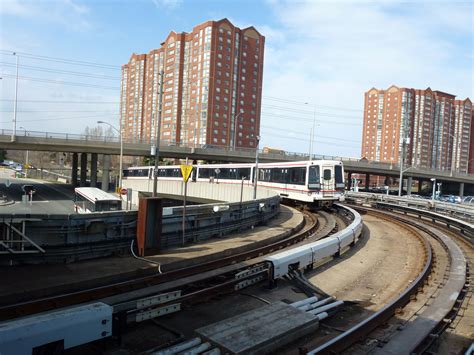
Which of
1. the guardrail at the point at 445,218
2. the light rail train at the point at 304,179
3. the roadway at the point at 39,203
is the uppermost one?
the light rail train at the point at 304,179

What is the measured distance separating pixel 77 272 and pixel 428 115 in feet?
456

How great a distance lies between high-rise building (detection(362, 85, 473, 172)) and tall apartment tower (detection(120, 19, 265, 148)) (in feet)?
144

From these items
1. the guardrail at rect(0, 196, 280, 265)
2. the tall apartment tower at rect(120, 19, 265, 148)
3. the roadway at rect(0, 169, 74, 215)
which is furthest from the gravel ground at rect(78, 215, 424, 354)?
the tall apartment tower at rect(120, 19, 265, 148)

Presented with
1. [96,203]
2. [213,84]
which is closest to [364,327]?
[96,203]

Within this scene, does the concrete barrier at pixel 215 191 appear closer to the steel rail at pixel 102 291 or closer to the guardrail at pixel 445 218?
the guardrail at pixel 445 218

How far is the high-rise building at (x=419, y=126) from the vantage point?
4983 inches

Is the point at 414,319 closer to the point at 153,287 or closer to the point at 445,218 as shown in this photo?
the point at 153,287

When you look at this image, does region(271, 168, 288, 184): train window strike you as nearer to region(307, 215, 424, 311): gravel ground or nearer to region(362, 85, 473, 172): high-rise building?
region(307, 215, 424, 311): gravel ground

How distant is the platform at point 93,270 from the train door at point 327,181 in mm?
12830

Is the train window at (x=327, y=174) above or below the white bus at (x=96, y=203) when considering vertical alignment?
above

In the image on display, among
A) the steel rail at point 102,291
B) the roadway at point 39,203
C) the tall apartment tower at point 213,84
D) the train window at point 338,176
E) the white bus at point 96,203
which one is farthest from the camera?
the tall apartment tower at point 213,84

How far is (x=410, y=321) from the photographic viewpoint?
7.25 meters

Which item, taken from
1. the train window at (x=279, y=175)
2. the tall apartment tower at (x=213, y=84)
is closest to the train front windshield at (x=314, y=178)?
the train window at (x=279, y=175)

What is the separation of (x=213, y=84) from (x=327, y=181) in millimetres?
86958
